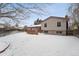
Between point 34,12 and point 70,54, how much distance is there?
598 millimetres

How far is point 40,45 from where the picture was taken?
5.34ft

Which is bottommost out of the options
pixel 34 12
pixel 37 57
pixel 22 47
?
pixel 37 57

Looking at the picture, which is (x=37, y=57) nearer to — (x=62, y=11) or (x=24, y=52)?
(x=24, y=52)

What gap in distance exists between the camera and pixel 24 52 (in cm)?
161

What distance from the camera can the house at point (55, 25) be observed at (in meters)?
1.64

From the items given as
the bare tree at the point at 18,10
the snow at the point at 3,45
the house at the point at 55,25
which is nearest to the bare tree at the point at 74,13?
the house at the point at 55,25

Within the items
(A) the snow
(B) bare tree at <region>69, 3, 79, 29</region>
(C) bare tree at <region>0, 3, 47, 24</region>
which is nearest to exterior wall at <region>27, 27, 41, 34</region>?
(C) bare tree at <region>0, 3, 47, 24</region>

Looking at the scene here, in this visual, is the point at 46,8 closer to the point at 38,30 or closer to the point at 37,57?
the point at 38,30

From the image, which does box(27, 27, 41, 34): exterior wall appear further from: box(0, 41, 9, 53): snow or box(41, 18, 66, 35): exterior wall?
box(0, 41, 9, 53): snow

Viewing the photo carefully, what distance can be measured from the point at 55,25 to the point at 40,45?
0.27 metres

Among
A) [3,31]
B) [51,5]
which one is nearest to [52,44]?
[51,5]

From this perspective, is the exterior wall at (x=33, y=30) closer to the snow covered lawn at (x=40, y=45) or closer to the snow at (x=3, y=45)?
the snow covered lawn at (x=40, y=45)

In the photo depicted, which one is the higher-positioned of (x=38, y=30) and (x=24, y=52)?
(x=38, y=30)

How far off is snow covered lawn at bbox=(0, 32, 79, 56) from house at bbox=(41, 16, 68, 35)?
0.06 metres
